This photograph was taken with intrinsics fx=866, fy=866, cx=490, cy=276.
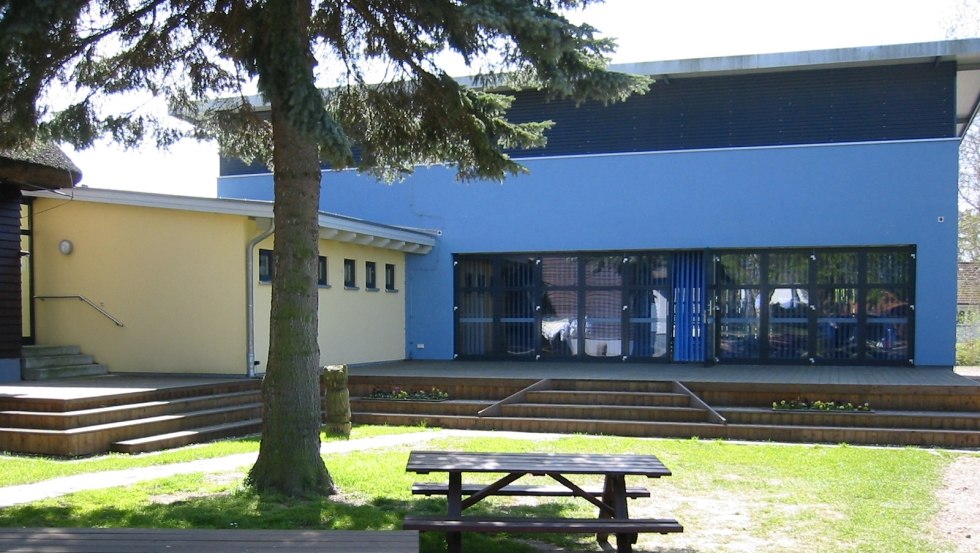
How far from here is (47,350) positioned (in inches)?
566

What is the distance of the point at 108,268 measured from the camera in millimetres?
15039

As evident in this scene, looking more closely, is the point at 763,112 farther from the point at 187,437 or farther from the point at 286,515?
the point at 286,515

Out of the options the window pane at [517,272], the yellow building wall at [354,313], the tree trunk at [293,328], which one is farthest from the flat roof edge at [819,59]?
the tree trunk at [293,328]

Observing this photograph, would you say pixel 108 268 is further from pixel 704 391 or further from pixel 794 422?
pixel 794 422

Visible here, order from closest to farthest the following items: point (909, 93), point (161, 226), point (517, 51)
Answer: point (517, 51) → point (161, 226) → point (909, 93)

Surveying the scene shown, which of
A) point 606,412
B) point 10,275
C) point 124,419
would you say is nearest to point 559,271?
point 606,412

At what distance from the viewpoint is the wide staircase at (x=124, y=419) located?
9977 millimetres

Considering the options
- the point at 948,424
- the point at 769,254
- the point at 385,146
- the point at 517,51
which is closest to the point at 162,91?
the point at 385,146

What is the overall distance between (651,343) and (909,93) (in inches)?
276

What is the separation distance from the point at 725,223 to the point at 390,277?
23.9ft

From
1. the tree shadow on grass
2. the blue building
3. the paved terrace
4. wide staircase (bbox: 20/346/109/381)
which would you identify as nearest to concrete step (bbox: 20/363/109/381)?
wide staircase (bbox: 20/346/109/381)

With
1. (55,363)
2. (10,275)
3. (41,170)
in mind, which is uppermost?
(41,170)

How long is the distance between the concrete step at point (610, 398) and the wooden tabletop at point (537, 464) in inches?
280

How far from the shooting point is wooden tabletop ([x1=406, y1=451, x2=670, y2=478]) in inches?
229
